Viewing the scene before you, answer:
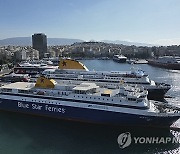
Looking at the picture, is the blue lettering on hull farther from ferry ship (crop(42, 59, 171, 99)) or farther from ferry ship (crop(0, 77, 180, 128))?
ferry ship (crop(42, 59, 171, 99))

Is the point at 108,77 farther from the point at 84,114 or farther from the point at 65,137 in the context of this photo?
the point at 65,137

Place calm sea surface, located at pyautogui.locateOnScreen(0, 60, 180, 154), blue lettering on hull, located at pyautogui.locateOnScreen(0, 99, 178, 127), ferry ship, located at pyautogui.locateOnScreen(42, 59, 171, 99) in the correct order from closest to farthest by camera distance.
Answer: calm sea surface, located at pyautogui.locateOnScreen(0, 60, 180, 154) < blue lettering on hull, located at pyautogui.locateOnScreen(0, 99, 178, 127) < ferry ship, located at pyautogui.locateOnScreen(42, 59, 171, 99)

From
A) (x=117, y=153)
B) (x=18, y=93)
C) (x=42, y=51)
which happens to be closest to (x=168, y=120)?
(x=117, y=153)

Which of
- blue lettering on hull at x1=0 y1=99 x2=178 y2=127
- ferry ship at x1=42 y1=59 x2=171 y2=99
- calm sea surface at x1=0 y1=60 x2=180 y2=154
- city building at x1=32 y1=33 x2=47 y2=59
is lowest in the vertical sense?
calm sea surface at x1=0 y1=60 x2=180 y2=154

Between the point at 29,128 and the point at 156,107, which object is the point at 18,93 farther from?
the point at 156,107

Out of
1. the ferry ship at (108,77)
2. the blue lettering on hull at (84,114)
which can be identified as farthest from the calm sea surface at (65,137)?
the ferry ship at (108,77)

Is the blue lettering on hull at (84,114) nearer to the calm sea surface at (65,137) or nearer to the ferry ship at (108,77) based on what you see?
the calm sea surface at (65,137)

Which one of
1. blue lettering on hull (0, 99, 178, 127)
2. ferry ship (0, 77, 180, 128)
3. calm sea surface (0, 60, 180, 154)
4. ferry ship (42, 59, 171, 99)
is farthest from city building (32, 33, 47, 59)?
calm sea surface (0, 60, 180, 154)
